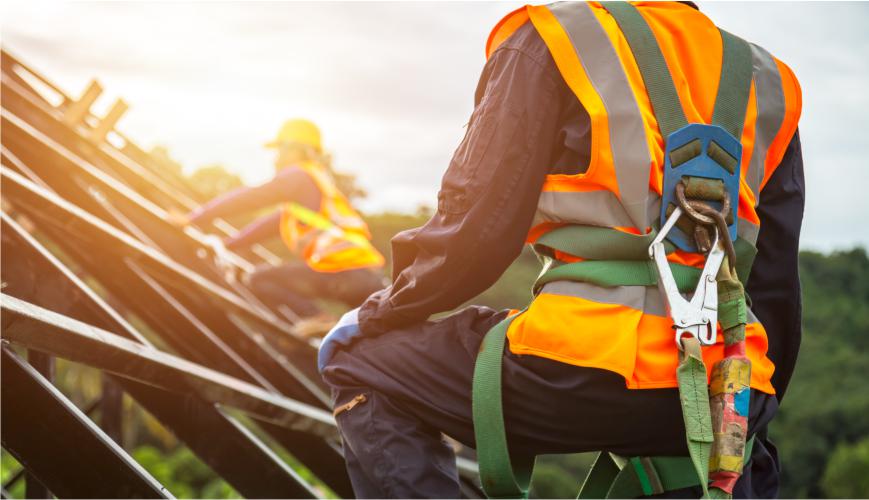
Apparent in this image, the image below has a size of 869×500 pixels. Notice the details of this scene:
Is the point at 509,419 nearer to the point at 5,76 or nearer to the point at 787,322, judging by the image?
the point at 787,322

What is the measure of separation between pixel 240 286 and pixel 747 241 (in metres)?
4.78

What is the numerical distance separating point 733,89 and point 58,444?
1.52m

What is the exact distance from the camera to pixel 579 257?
1.92 metres

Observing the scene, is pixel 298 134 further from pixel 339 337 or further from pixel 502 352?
pixel 502 352

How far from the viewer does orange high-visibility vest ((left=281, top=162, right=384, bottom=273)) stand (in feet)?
19.8

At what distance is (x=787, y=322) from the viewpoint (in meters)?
2.13

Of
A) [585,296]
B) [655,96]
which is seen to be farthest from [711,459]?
[655,96]

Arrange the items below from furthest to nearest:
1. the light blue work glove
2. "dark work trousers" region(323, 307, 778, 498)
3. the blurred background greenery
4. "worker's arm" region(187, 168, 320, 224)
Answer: the blurred background greenery → "worker's arm" region(187, 168, 320, 224) → the light blue work glove → "dark work trousers" region(323, 307, 778, 498)

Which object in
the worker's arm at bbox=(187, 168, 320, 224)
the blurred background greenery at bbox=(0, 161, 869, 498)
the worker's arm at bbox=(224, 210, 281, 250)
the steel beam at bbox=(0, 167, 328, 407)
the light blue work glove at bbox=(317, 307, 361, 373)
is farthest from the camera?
the blurred background greenery at bbox=(0, 161, 869, 498)

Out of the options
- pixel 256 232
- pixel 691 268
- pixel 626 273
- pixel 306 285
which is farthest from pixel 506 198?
pixel 256 232

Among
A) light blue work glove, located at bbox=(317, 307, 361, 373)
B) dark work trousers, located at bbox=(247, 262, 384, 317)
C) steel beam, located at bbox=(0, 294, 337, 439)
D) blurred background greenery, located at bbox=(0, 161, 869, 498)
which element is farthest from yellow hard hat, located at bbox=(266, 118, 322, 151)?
blurred background greenery, located at bbox=(0, 161, 869, 498)

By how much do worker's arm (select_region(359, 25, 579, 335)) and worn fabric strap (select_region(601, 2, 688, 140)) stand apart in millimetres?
Result: 156

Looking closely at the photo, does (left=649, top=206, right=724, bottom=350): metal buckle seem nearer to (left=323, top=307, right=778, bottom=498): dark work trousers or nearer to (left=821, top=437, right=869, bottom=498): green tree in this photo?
(left=323, top=307, right=778, bottom=498): dark work trousers

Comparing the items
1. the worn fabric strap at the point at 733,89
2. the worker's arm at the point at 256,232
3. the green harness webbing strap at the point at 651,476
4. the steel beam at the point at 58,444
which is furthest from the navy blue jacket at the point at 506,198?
the worker's arm at the point at 256,232
